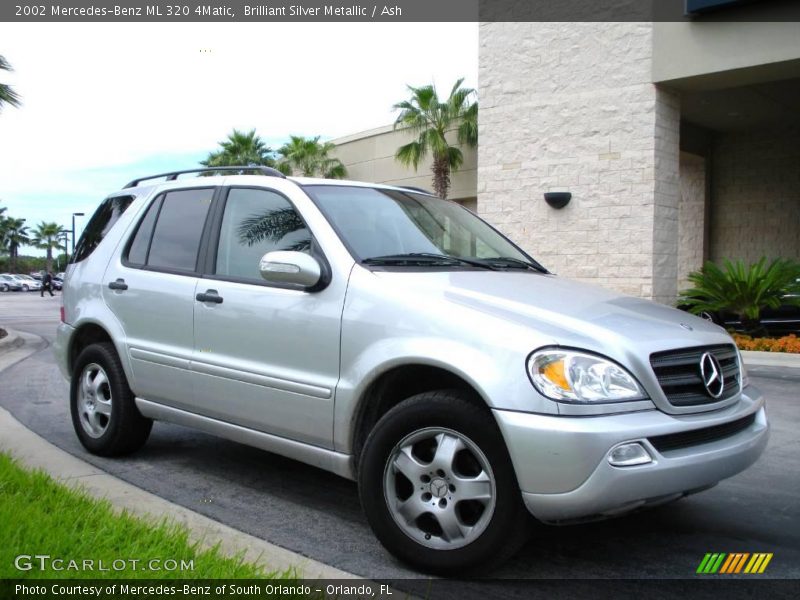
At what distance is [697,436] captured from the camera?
308cm

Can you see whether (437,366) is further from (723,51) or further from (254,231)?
(723,51)

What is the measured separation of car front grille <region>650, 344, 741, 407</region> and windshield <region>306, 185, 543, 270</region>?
1242mm

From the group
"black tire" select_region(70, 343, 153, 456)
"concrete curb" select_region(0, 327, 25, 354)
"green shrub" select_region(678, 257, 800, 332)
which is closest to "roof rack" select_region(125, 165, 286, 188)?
"black tire" select_region(70, 343, 153, 456)

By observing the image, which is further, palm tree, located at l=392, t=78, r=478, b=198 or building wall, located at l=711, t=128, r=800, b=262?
palm tree, located at l=392, t=78, r=478, b=198

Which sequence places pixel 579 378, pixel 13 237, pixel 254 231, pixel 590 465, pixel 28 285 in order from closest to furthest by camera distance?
pixel 590 465 < pixel 579 378 < pixel 254 231 < pixel 28 285 < pixel 13 237

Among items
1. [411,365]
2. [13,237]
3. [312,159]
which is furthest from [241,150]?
[13,237]

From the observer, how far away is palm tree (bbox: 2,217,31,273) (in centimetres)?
9862

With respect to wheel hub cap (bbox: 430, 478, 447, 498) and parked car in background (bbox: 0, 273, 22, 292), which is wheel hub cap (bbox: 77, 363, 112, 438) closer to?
wheel hub cap (bbox: 430, 478, 447, 498)

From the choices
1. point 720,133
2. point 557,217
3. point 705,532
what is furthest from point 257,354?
point 720,133

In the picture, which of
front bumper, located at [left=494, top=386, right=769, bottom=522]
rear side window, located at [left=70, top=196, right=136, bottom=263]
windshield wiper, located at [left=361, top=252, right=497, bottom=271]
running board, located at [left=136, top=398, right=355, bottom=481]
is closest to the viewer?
front bumper, located at [left=494, top=386, right=769, bottom=522]

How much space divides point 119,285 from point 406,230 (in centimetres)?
206

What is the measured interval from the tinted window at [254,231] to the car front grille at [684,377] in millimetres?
1878

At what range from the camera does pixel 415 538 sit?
125 inches

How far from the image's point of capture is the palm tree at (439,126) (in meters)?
20.8
